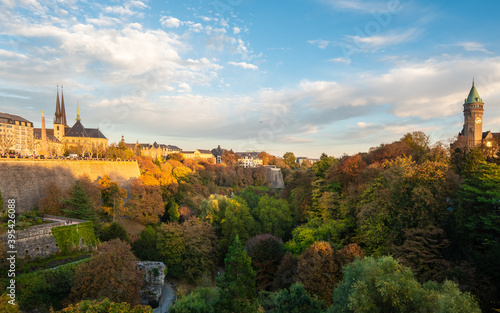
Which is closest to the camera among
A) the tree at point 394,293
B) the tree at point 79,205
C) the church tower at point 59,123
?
the tree at point 394,293

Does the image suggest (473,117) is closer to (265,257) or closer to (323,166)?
(323,166)

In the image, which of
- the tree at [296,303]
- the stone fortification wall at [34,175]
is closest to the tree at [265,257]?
the tree at [296,303]

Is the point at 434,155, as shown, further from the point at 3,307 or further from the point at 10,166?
the point at 10,166

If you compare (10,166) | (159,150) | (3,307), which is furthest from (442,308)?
(159,150)

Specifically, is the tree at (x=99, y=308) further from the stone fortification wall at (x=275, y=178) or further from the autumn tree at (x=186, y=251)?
the stone fortification wall at (x=275, y=178)

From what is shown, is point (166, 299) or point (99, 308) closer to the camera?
point (99, 308)

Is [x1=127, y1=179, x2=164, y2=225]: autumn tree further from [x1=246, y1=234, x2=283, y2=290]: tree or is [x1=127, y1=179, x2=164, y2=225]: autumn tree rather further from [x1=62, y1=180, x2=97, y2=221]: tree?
[x1=246, y1=234, x2=283, y2=290]: tree

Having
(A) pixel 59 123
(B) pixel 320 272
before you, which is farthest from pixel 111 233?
(A) pixel 59 123
